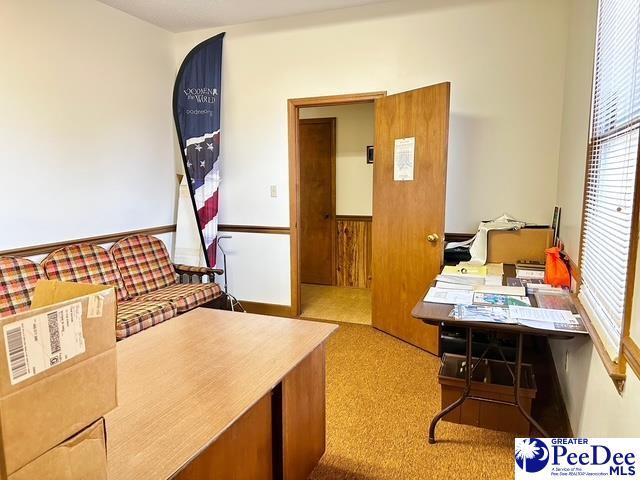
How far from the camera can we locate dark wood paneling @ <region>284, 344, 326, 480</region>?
1.58m

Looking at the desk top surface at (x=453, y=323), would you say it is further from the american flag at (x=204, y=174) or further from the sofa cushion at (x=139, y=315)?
the american flag at (x=204, y=174)

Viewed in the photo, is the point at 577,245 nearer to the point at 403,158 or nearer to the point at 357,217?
the point at 403,158

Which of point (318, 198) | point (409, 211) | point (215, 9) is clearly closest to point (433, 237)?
point (409, 211)

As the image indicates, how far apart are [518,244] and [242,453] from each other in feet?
7.99

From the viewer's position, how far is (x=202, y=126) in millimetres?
4070

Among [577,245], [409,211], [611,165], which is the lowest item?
[577,245]

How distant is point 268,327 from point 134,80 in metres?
2.98

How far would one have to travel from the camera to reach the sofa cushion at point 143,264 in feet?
11.5

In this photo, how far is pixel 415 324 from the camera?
3330 millimetres

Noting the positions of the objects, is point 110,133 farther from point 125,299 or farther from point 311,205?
point 311,205

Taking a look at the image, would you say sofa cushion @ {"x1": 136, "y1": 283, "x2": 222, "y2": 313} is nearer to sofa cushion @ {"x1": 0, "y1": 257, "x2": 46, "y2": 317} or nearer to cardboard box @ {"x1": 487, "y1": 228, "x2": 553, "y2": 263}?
sofa cushion @ {"x1": 0, "y1": 257, "x2": 46, "y2": 317}

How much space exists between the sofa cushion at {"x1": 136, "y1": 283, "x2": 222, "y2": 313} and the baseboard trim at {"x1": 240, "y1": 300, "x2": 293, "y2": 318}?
2.15ft

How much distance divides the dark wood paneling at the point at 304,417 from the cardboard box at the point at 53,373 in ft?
2.71

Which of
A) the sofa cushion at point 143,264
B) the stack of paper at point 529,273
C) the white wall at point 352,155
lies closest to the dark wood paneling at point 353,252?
the white wall at point 352,155
